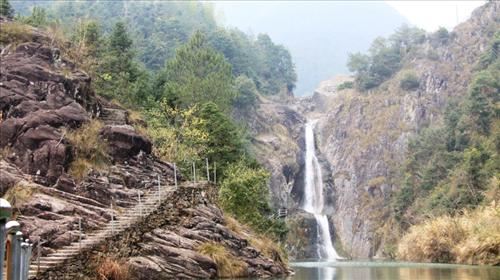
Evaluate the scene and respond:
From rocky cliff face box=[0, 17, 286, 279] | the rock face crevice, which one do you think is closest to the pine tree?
rocky cliff face box=[0, 17, 286, 279]

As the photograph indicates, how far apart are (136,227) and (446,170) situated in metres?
49.4

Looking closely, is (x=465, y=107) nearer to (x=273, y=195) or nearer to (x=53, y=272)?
(x=273, y=195)

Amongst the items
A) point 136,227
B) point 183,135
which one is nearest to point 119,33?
point 183,135

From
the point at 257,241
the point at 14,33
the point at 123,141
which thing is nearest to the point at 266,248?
the point at 257,241

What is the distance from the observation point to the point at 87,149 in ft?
87.6

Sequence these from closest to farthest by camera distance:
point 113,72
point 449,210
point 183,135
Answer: point 183,135 → point 113,72 → point 449,210

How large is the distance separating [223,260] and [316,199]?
175 feet

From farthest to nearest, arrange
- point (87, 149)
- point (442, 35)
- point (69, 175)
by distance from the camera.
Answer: point (442, 35), point (87, 149), point (69, 175)

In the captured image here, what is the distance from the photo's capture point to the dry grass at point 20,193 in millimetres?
22489

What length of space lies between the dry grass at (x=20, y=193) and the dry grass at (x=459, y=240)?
26332mm

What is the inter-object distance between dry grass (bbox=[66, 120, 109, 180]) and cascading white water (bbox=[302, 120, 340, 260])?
47283mm

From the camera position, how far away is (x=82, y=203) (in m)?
24.7

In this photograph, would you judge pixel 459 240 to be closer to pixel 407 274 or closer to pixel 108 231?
pixel 407 274

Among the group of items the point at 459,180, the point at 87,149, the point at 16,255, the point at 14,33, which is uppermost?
the point at 14,33
